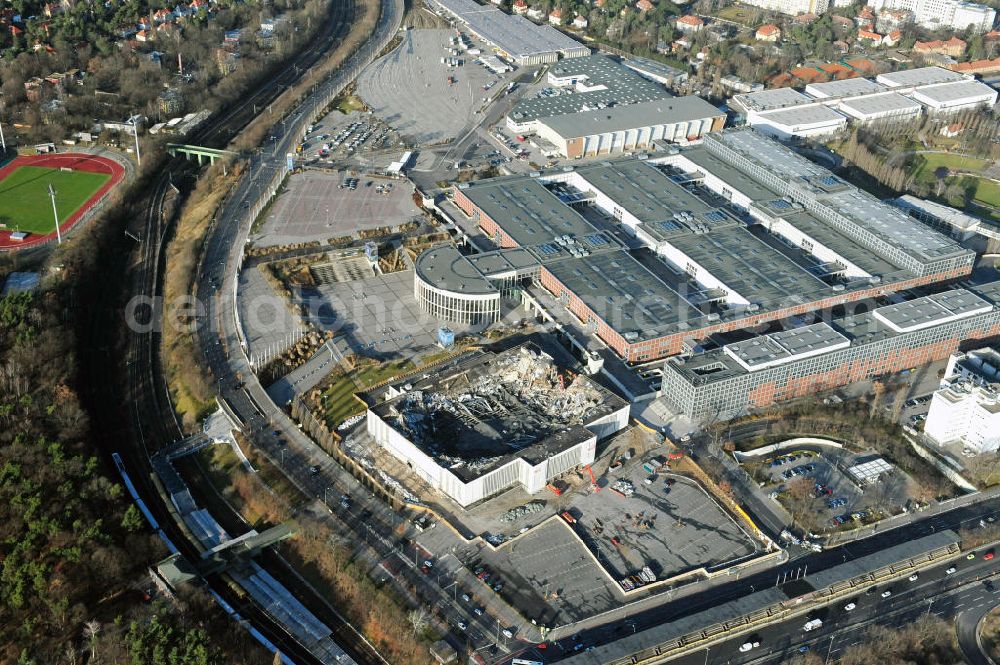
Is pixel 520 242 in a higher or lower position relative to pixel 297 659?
higher

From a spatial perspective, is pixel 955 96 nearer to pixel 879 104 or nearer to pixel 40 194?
pixel 879 104

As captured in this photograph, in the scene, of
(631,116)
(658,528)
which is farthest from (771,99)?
(658,528)

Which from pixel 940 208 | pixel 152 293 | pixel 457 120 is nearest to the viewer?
pixel 152 293

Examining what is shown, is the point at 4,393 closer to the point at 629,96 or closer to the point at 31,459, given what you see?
the point at 31,459

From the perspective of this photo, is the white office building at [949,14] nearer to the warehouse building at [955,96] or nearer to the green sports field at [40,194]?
the warehouse building at [955,96]

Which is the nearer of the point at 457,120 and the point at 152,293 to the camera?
the point at 152,293

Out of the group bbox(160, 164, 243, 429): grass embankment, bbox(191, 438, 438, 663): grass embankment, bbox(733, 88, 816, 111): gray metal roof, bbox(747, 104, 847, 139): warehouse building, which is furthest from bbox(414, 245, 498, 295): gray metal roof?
bbox(733, 88, 816, 111): gray metal roof

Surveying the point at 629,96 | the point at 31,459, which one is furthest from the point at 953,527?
the point at 629,96
